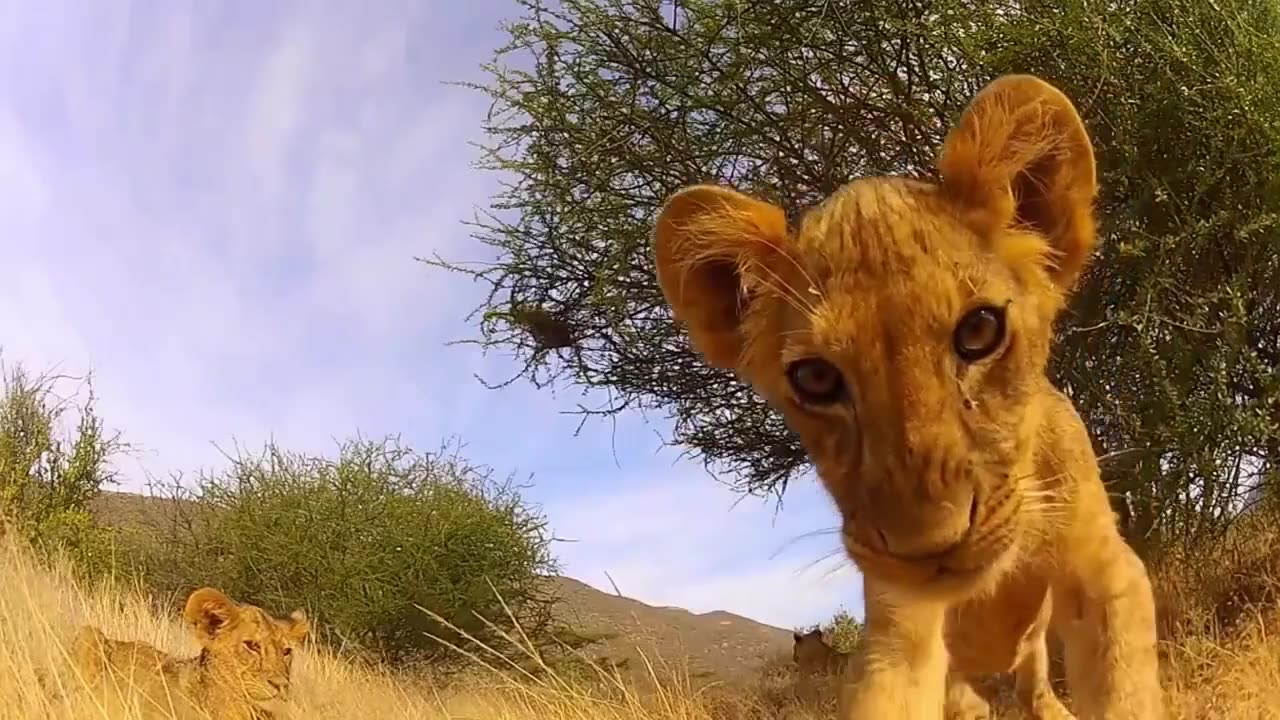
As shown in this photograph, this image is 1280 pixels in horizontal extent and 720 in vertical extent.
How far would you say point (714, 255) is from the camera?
3148mm

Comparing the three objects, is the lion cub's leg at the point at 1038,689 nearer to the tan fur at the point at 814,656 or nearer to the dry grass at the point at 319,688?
the dry grass at the point at 319,688

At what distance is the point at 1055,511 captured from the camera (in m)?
2.99

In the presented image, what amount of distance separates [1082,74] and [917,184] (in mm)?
4718

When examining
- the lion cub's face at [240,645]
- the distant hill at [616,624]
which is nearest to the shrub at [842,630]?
the distant hill at [616,624]

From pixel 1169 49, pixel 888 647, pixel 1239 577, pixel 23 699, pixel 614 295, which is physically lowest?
pixel 23 699

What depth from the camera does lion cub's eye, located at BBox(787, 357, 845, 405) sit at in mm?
2533

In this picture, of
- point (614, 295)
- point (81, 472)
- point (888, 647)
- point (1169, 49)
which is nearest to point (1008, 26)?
point (1169, 49)

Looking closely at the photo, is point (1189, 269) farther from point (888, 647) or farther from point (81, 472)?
point (81, 472)

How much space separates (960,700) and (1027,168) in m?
1.85

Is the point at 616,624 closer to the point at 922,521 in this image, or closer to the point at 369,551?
the point at 369,551

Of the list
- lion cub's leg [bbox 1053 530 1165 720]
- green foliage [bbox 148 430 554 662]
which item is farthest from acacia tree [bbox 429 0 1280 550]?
green foliage [bbox 148 430 554 662]

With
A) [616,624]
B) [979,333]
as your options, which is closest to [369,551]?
[616,624]

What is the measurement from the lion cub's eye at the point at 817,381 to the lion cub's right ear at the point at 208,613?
4.96m

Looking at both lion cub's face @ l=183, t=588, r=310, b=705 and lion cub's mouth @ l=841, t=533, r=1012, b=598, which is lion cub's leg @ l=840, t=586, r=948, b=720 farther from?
lion cub's face @ l=183, t=588, r=310, b=705
